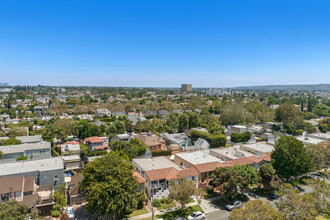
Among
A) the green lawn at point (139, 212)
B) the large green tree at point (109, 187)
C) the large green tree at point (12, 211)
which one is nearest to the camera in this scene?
the large green tree at point (12, 211)

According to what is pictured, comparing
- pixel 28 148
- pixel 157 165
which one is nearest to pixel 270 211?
pixel 157 165

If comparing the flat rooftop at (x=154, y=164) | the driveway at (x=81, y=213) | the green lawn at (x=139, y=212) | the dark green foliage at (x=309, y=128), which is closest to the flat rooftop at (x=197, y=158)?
the flat rooftop at (x=154, y=164)

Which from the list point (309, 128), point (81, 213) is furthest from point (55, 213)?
point (309, 128)

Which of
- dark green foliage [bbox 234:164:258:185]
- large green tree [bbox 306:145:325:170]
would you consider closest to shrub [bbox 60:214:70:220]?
dark green foliage [bbox 234:164:258:185]

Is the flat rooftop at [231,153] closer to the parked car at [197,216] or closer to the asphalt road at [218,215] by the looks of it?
the asphalt road at [218,215]

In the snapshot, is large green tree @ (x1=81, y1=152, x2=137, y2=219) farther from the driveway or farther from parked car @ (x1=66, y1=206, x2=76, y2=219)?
parked car @ (x1=66, y1=206, x2=76, y2=219)

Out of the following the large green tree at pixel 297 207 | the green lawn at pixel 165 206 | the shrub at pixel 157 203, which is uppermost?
the large green tree at pixel 297 207
